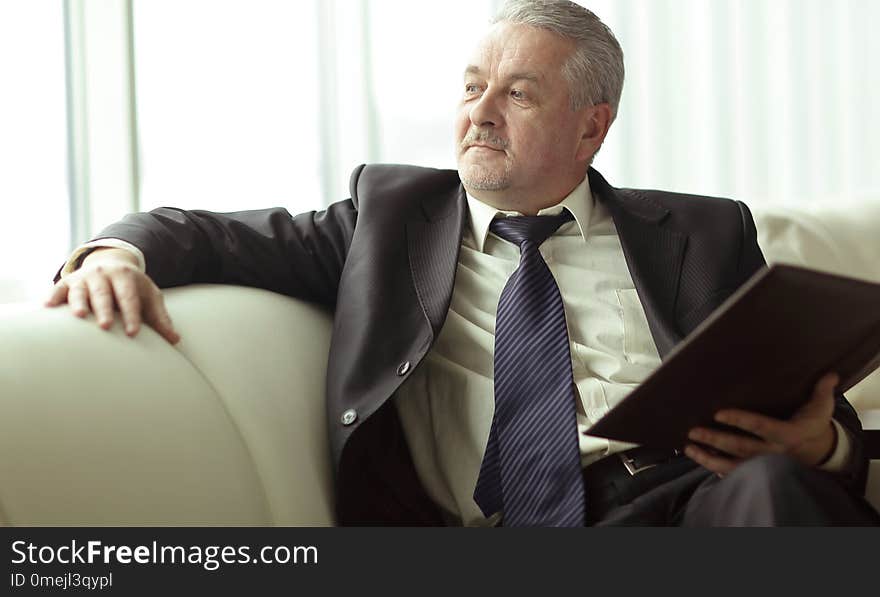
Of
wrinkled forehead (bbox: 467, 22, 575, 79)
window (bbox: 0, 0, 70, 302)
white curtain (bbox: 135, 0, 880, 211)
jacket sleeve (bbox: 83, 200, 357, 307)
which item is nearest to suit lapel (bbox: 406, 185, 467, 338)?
jacket sleeve (bbox: 83, 200, 357, 307)

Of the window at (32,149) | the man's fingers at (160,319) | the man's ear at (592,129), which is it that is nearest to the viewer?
the man's fingers at (160,319)

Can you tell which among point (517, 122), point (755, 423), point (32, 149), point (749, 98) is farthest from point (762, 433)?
point (32, 149)

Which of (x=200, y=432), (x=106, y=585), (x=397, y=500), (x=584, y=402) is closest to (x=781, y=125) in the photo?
(x=584, y=402)

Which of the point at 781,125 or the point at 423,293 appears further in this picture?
the point at 781,125

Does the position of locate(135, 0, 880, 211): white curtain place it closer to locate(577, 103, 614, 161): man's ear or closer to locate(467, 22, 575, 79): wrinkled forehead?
locate(577, 103, 614, 161): man's ear

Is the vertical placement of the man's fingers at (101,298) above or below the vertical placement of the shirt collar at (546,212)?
below

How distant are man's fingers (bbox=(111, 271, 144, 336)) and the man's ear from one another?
33.5 inches

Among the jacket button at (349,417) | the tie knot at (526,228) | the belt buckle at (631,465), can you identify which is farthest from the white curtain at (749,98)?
the jacket button at (349,417)

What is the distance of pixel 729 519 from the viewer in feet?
3.70

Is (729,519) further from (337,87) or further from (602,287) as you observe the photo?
(337,87)

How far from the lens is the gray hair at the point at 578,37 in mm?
1779

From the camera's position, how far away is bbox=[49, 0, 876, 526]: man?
1440 mm

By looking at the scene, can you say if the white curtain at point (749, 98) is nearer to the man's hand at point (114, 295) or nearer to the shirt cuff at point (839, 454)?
the shirt cuff at point (839, 454)

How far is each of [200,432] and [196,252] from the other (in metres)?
0.39
